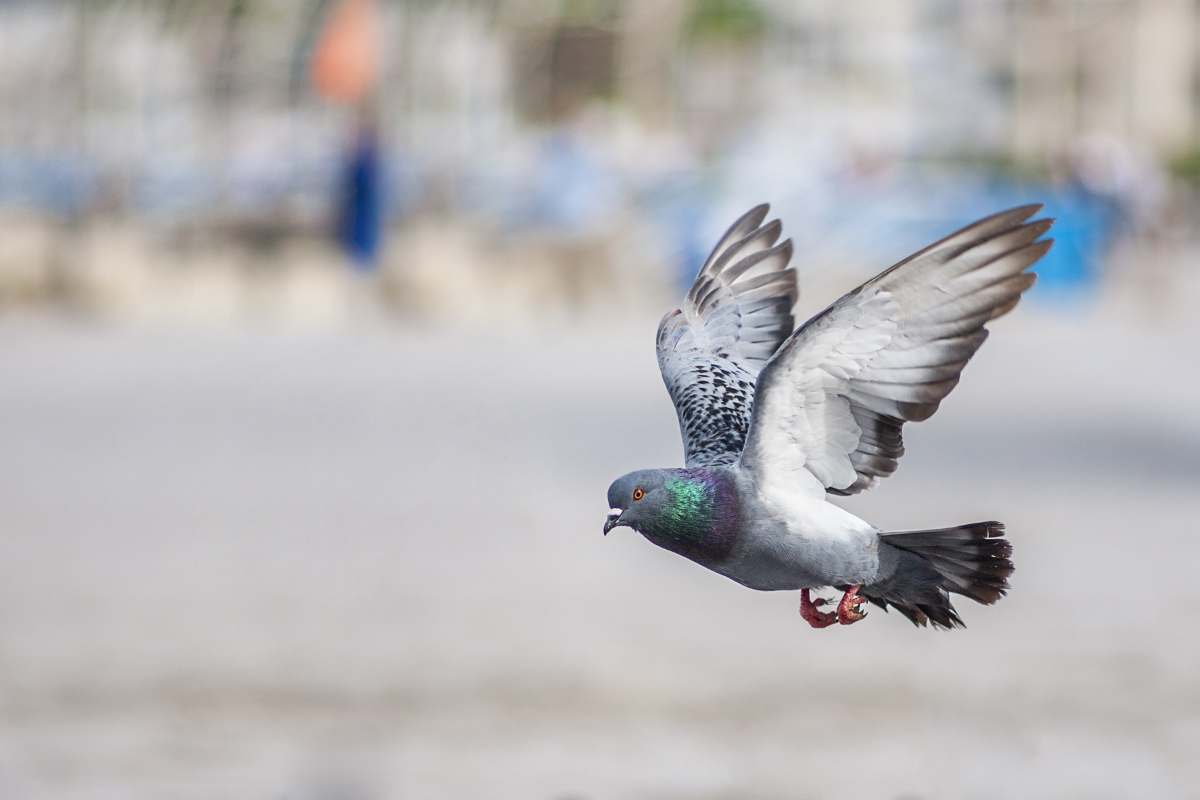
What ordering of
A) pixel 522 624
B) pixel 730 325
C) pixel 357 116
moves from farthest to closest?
pixel 357 116
pixel 522 624
pixel 730 325

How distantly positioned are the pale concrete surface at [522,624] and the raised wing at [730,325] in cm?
480

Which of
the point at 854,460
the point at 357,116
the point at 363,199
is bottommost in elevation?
Result: the point at 854,460

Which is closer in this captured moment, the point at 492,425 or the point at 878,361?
the point at 878,361

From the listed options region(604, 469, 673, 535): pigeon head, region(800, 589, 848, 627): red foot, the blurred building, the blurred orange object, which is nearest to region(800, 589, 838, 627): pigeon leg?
region(800, 589, 848, 627): red foot

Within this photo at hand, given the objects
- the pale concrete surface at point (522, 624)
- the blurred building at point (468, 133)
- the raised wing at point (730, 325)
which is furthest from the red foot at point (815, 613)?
the blurred building at point (468, 133)

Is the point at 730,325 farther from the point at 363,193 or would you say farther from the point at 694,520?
the point at 363,193

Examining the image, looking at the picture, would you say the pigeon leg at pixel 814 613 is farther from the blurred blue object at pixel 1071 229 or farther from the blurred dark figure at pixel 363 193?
the blurred blue object at pixel 1071 229

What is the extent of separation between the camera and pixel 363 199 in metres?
19.8

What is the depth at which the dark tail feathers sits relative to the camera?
5.24ft

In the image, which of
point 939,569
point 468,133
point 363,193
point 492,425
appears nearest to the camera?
point 939,569

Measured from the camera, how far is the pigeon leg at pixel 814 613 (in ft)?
5.03

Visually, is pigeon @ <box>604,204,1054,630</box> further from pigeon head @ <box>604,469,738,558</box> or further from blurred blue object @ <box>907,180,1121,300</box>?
blurred blue object @ <box>907,180,1121,300</box>

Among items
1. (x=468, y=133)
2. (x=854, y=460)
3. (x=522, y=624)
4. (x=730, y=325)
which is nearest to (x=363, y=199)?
(x=468, y=133)

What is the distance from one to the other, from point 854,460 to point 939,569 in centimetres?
13
